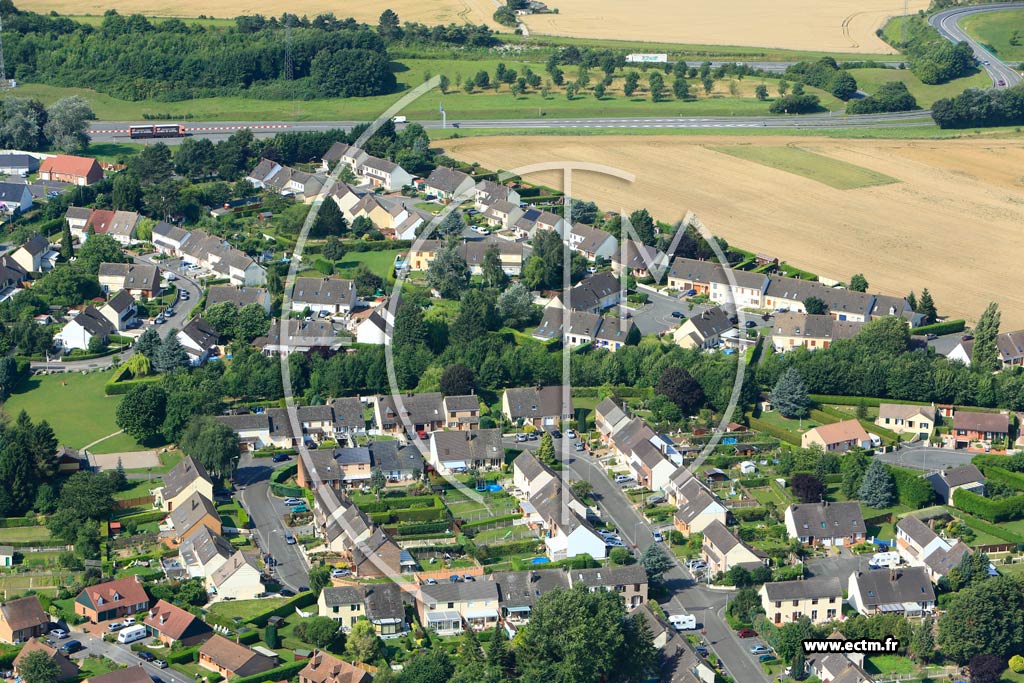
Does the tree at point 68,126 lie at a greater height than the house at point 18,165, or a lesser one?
greater

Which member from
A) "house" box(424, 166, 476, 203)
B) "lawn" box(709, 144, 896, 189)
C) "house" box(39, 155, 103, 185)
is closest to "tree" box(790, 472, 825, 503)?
"house" box(424, 166, 476, 203)

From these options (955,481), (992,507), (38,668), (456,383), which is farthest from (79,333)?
(992,507)

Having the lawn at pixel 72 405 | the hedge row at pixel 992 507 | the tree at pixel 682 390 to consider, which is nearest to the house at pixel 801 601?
the hedge row at pixel 992 507

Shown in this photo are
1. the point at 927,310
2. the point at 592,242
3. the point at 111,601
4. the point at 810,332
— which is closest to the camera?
the point at 111,601

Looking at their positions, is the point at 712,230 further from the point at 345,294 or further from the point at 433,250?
the point at 345,294

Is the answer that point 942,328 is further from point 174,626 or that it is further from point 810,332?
point 174,626

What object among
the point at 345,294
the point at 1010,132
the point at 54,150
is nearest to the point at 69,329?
the point at 345,294

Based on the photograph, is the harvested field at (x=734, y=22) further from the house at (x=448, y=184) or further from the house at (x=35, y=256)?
the house at (x=35, y=256)
